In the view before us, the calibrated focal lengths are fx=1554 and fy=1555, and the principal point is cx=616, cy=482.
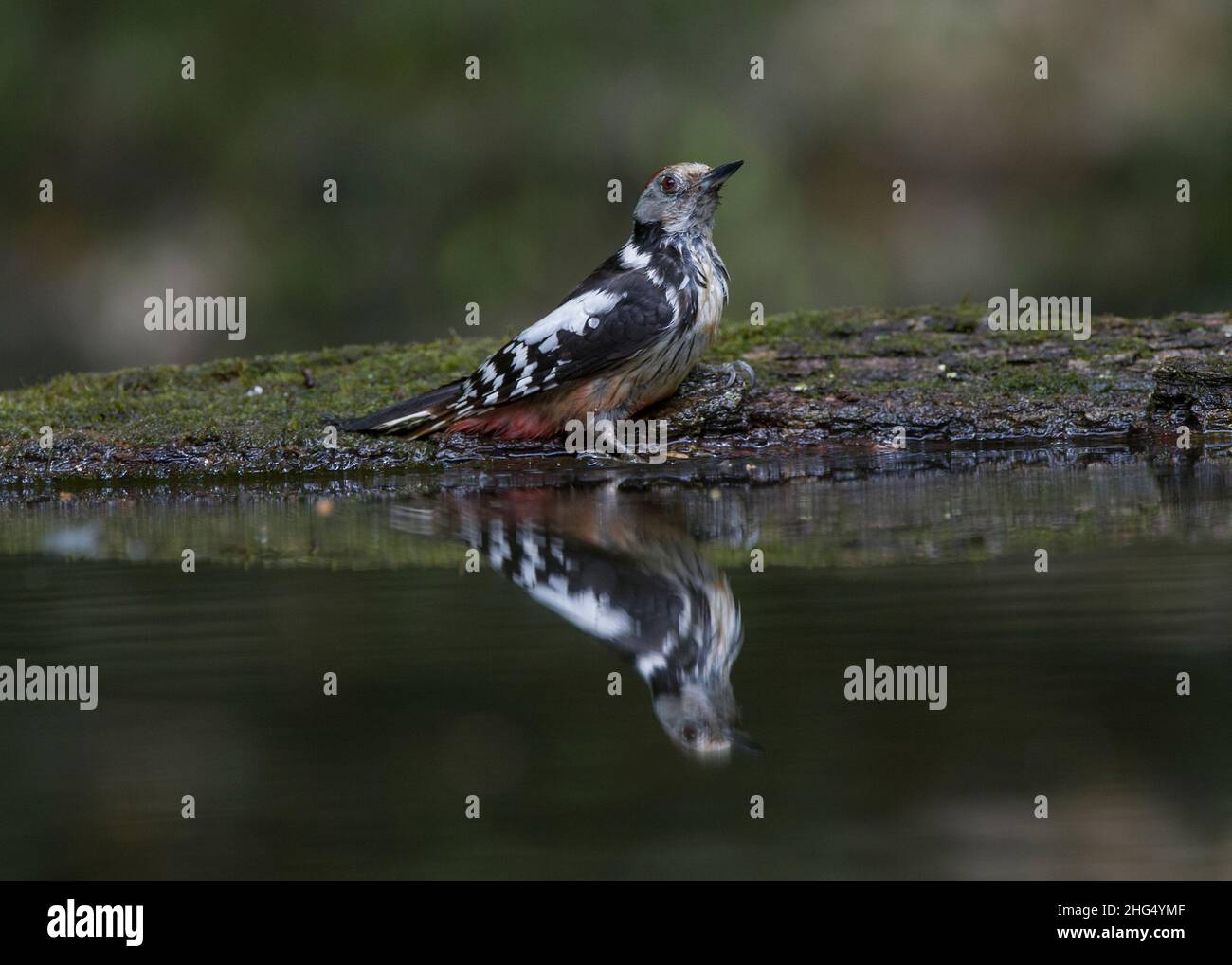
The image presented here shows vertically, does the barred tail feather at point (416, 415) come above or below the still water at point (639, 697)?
above

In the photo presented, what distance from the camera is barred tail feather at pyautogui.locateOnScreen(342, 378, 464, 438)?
24.1ft

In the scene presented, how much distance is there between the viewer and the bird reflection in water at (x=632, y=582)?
3.19 m

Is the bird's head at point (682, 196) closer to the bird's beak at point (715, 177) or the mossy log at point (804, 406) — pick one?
the bird's beak at point (715, 177)

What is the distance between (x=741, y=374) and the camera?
754cm

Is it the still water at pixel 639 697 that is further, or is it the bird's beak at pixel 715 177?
the bird's beak at pixel 715 177

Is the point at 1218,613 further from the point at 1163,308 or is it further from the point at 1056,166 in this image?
the point at 1056,166

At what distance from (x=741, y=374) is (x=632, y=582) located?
3.36m

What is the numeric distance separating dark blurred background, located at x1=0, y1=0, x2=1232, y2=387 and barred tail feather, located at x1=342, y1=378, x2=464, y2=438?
7.27 m

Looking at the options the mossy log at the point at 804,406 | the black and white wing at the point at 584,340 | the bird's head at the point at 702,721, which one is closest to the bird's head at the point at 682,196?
the black and white wing at the point at 584,340

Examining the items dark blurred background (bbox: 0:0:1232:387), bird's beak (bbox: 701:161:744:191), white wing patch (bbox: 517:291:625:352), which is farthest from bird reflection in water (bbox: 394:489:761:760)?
dark blurred background (bbox: 0:0:1232:387)

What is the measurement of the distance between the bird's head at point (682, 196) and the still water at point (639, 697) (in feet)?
7.31

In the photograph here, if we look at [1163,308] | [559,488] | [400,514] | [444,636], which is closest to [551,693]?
[444,636]

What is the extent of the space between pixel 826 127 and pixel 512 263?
12.4 ft

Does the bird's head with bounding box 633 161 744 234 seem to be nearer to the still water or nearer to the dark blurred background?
the still water
